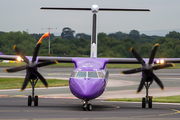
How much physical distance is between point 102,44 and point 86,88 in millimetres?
35629

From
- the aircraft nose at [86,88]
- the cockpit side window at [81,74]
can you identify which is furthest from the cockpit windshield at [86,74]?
the aircraft nose at [86,88]

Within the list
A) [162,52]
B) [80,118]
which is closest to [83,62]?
[80,118]

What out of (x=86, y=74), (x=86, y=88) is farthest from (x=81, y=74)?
(x=86, y=88)

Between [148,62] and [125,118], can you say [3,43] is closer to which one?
[148,62]

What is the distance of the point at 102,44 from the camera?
54844 millimetres

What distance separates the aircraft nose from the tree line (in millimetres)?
17817

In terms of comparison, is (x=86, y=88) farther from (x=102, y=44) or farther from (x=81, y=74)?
(x=102, y=44)

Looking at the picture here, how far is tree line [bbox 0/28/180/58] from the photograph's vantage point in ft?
160

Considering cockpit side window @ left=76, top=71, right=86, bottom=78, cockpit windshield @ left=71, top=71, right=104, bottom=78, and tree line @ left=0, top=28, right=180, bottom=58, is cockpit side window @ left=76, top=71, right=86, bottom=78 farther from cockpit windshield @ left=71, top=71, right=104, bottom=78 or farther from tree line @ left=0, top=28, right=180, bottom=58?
Result: tree line @ left=0, top=28, right=180, bottom=58

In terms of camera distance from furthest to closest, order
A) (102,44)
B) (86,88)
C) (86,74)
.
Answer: (102,44) → (86,74) → (86,88)

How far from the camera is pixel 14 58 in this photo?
1038 inches

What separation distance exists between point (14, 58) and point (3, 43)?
5337 centimetres

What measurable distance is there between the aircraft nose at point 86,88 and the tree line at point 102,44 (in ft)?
58.5

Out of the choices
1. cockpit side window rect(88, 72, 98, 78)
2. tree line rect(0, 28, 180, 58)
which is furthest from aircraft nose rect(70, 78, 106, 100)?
tree line rect(0, 28, 180, 58)
